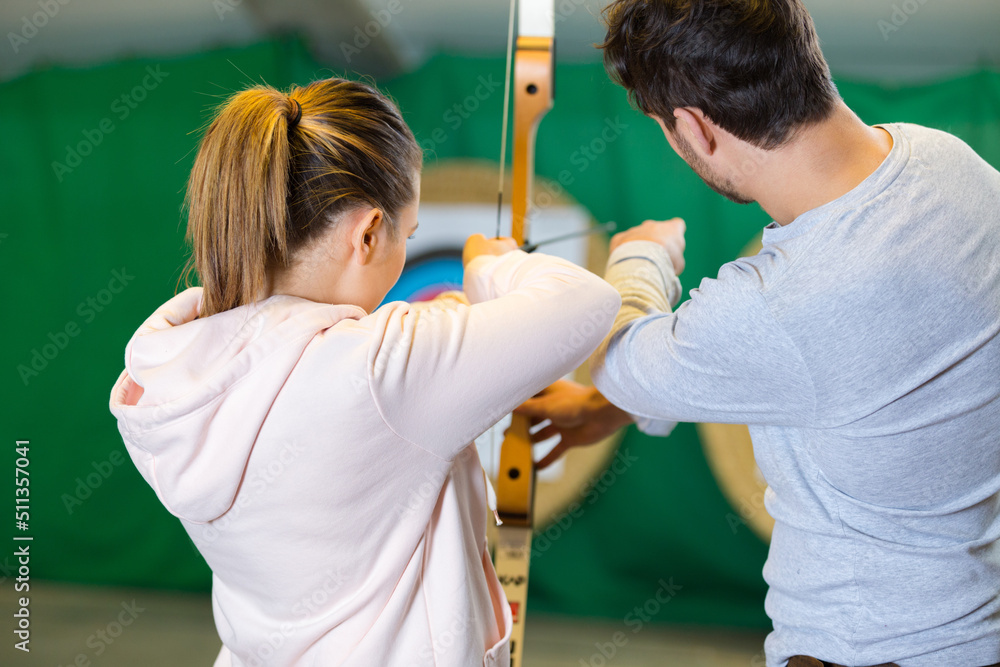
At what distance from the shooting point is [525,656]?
2.42 m

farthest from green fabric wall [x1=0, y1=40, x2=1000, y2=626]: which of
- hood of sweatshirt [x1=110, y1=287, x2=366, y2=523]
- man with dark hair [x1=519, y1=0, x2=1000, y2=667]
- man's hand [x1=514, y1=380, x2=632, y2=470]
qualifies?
hood of sweatshirt [x1=110, y1=287, x2=366, y2=523]

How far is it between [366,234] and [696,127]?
400 millimetres

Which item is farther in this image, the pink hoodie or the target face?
the target face

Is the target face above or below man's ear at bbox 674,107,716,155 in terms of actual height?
below

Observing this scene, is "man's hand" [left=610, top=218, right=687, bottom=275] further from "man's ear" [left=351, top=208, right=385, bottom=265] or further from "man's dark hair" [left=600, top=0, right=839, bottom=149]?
"man's ear" [left=351, top=208, right=385, bottom=265]

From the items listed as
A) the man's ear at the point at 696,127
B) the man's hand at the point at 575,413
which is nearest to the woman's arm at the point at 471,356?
the man's ear at the point at 696,127

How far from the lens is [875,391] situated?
740 mm

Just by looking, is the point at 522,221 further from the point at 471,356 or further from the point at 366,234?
the point at 471,356

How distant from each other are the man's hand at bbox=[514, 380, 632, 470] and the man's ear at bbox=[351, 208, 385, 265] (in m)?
0.53

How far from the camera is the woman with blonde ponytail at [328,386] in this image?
0.71m

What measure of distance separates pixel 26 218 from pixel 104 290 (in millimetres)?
390

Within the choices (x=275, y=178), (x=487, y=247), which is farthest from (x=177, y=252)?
(x=275, y=178)

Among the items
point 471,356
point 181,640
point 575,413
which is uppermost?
point 471,356

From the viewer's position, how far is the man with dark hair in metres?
0.73
